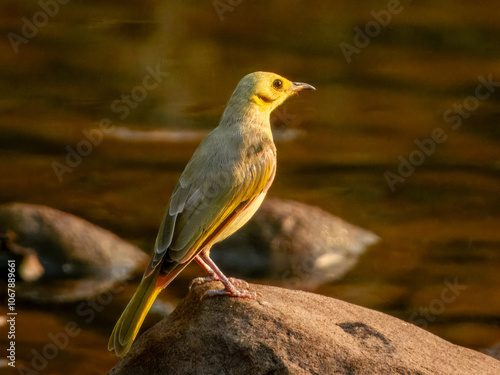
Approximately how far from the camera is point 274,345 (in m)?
5.34

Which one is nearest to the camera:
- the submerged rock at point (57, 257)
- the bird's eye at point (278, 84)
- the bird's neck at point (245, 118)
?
the bird's neck at point (245, 118)

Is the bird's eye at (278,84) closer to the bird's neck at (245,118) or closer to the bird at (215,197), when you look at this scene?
the bird at (215,197)

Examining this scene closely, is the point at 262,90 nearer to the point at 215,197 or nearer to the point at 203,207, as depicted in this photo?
the point at 215,197

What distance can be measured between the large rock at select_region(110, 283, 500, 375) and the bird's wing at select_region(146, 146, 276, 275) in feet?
1.33

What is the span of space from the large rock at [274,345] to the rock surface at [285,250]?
329 cm

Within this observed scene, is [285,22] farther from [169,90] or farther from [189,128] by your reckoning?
[189,128]

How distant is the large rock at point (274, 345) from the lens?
5340mm

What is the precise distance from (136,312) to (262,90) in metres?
1.83

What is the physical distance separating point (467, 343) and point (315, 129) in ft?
17.0

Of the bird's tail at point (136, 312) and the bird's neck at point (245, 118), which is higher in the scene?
the bird's neck at point (245, 118)

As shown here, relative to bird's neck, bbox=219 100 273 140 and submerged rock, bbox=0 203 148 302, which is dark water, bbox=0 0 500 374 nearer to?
submerged rock, bbox=0 203 148 302

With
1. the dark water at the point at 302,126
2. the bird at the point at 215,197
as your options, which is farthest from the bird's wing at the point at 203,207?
the dark water at the point at 302,126

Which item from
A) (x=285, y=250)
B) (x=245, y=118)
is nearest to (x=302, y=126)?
(x=285, y=250)

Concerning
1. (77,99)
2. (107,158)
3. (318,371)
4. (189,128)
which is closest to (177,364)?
(318,371)
